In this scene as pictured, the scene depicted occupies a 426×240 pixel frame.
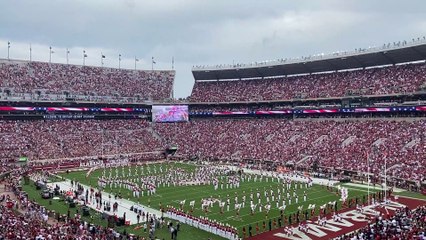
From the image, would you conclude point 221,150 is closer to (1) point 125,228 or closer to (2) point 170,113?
(2) point 170,113

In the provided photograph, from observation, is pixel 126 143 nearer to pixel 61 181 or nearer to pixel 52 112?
pixel 52 112

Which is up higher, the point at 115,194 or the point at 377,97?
the point at 377,97

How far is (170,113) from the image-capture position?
199ft

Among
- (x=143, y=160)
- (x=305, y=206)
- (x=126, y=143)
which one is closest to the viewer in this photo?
(x=305, y=206)

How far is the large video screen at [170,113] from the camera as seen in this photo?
59.8 m

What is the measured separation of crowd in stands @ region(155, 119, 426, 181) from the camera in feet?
117

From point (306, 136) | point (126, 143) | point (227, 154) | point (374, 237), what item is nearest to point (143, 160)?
point (126, 143)

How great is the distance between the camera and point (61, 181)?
35.0 meters

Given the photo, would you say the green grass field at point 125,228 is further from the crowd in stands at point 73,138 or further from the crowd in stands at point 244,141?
the crowd in stands at point 73,138

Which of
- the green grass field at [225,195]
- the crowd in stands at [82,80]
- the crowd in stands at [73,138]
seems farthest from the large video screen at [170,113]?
the green grass field at [225,195]

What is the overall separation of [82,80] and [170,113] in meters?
13.1

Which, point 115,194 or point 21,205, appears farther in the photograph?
point 115,194

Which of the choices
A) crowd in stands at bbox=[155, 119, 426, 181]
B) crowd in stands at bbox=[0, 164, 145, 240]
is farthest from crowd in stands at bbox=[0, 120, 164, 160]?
crowd in stands at bbox=[0, 164, 145, 240]

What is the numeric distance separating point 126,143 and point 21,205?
28.3m
